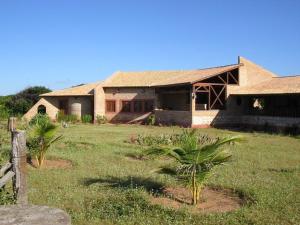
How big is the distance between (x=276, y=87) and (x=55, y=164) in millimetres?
18568

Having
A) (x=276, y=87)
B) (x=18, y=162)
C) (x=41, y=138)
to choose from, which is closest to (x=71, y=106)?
(x=276, y=87)

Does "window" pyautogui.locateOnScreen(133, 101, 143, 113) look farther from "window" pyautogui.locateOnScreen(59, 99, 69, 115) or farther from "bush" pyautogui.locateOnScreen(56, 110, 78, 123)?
"window" pyautogui.locateOnScreen(59, 99, 69, 115)

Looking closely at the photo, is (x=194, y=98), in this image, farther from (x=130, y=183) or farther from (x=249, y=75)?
(x=130, y=183)

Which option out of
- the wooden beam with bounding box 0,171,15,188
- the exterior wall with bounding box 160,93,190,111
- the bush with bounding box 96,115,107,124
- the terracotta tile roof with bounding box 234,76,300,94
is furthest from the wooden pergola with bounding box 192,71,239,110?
the wooden beam with bounding box 0,171,15,188

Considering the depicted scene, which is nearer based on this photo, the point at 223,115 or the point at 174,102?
the point at 223,115

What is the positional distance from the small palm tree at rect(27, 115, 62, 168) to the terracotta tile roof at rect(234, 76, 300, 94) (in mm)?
16549

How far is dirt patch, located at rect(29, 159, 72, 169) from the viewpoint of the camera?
40.4 feet

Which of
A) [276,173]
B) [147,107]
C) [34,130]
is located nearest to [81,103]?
[147,107]

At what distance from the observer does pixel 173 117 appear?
102 feet

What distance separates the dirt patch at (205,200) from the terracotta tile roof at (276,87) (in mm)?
17129

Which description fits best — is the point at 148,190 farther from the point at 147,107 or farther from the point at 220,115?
the point at 147,107

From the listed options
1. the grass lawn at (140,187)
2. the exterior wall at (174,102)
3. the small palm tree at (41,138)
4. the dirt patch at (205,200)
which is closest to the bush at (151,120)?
the exterior wall at (174,102)

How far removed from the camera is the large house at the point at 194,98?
93.1 feet

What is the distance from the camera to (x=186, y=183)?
8039mm
